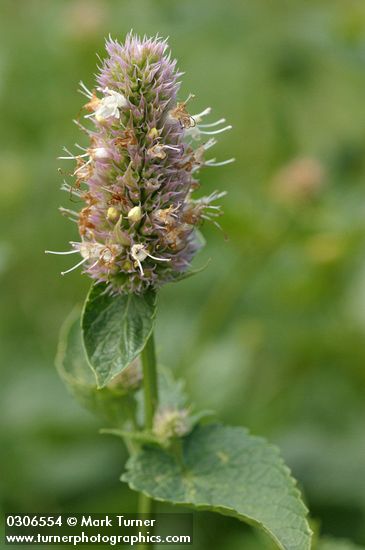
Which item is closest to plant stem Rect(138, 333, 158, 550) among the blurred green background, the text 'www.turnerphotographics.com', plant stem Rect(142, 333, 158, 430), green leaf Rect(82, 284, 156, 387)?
plant stem Rect(142, 333, 158, 430)

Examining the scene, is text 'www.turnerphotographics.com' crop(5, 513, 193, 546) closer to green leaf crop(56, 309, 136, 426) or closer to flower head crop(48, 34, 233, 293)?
green leaf crop(56, 309, 136, 426)

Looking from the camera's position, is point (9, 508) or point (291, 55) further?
point (291, 55)

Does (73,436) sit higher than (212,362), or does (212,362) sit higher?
(212,362)

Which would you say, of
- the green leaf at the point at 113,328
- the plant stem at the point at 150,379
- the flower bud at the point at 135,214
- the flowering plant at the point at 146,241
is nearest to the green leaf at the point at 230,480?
the flowering plant at the point at 146,241

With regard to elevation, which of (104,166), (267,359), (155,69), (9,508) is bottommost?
(9,508)

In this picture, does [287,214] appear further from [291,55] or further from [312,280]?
[291,55]

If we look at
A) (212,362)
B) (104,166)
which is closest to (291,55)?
(212,362)

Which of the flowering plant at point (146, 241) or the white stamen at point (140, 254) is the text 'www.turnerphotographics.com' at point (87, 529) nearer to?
the flowering plant at point (146, 241)
